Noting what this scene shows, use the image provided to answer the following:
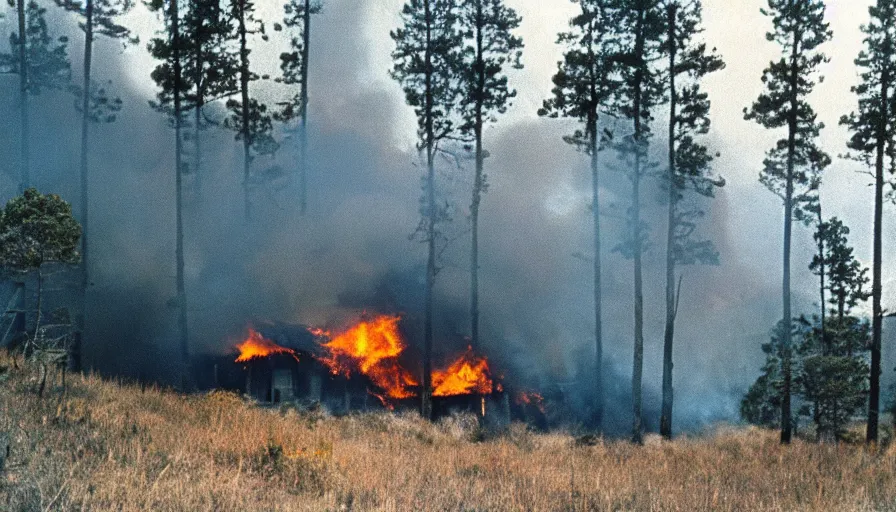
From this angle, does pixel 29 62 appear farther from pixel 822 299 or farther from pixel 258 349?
pixel 822 299

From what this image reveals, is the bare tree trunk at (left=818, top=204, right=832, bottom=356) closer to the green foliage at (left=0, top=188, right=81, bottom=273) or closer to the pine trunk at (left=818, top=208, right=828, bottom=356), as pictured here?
the pine trunk at (left=818, top=208, right=828, bottom=356)

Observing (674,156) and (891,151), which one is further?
(674,156)

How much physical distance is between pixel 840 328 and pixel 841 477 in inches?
978

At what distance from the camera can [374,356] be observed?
33.4 m

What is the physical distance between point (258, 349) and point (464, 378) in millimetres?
9986

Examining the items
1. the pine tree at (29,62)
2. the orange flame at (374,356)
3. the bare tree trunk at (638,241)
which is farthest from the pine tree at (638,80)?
the pine tree at (29,62)

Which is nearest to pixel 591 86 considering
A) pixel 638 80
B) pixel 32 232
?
pixel 638 80

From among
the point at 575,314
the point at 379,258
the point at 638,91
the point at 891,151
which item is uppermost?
the point at 638,91

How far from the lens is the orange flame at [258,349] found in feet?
105

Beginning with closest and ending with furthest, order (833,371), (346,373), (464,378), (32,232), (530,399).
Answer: (32,232)
(833,371)
(346,373)
(464,378)
(530,399)

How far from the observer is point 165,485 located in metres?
8.87

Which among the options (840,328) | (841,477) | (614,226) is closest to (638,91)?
(840,328)

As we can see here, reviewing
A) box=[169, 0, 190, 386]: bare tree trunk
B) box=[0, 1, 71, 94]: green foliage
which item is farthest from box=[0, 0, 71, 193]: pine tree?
box=[169, 0, 190, 386]: bare tree trunk

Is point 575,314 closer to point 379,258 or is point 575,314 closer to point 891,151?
point 379,258
